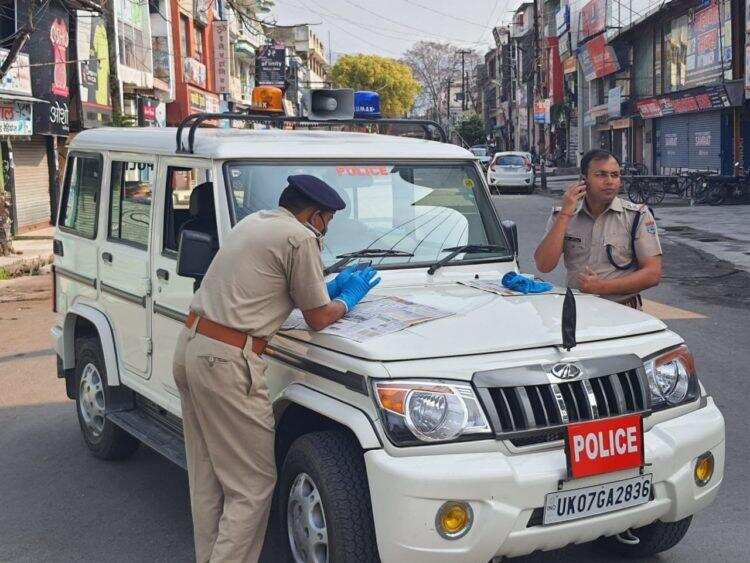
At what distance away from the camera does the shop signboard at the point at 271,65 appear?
188 feet

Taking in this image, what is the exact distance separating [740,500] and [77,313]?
3970 mm

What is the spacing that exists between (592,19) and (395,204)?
1788 inches

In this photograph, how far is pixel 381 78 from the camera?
276 ft

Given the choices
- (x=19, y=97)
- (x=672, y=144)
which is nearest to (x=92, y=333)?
(x=19, y=97)

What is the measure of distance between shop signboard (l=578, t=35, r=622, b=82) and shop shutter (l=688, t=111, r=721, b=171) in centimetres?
1137

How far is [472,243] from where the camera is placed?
4.99m

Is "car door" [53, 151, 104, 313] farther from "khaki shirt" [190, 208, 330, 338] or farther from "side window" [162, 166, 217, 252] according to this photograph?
"khaki shirt" [190, 208, 330, 338]

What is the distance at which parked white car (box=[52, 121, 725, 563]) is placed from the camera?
3355 mm

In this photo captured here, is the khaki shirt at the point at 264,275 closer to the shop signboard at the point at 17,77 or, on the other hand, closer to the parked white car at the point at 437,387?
the parked white car at the point at 437,387

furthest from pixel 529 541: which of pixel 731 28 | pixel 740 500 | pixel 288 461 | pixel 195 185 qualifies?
pixel 731 28

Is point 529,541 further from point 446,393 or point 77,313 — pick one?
point 77,313

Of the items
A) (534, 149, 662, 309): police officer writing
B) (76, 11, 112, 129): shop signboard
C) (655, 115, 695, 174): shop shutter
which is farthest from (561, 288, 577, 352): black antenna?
(655, 115, 695, 174): shop shutter

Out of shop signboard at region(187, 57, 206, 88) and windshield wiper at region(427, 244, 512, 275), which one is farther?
shop signboard at region(187, 57, 206, 88)

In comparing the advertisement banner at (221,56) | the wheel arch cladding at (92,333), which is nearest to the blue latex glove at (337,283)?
the wheel arch cladding at (92,333)
